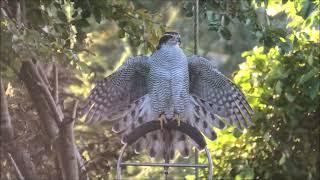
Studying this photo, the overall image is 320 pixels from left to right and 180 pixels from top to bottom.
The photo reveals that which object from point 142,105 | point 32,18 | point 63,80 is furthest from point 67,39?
point 63,80

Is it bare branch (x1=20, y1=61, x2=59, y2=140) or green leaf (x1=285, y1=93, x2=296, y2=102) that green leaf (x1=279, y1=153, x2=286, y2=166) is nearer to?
green leaf (x1=285, y1=93, x2=296, y2=102)

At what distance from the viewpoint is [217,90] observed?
3.27 m

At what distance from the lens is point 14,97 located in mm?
3953

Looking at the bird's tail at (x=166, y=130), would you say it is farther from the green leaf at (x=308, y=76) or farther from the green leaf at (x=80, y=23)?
the green leaf at (x=308, y=76)

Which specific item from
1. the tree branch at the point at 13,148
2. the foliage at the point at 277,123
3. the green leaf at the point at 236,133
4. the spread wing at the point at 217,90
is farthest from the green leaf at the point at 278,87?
the tree branch at the point at 13,148

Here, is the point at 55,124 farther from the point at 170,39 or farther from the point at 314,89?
the point at 314,89

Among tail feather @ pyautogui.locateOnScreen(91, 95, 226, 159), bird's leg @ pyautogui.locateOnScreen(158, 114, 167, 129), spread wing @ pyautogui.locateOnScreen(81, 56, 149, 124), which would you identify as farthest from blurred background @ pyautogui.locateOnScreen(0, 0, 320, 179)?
bird's leg @ pyautogui.locateOnScreen(158, 114, 167, 129)

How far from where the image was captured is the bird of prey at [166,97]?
123 inches

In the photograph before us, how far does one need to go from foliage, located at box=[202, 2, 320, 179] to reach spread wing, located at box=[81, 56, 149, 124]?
1.21m

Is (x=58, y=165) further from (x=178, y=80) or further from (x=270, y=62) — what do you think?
(x=270, y=62)

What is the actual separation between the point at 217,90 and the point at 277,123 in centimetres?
137

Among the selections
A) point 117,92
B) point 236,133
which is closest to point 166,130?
point 117,92

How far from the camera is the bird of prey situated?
3.12m

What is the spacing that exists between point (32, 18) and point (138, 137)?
2.56ft
